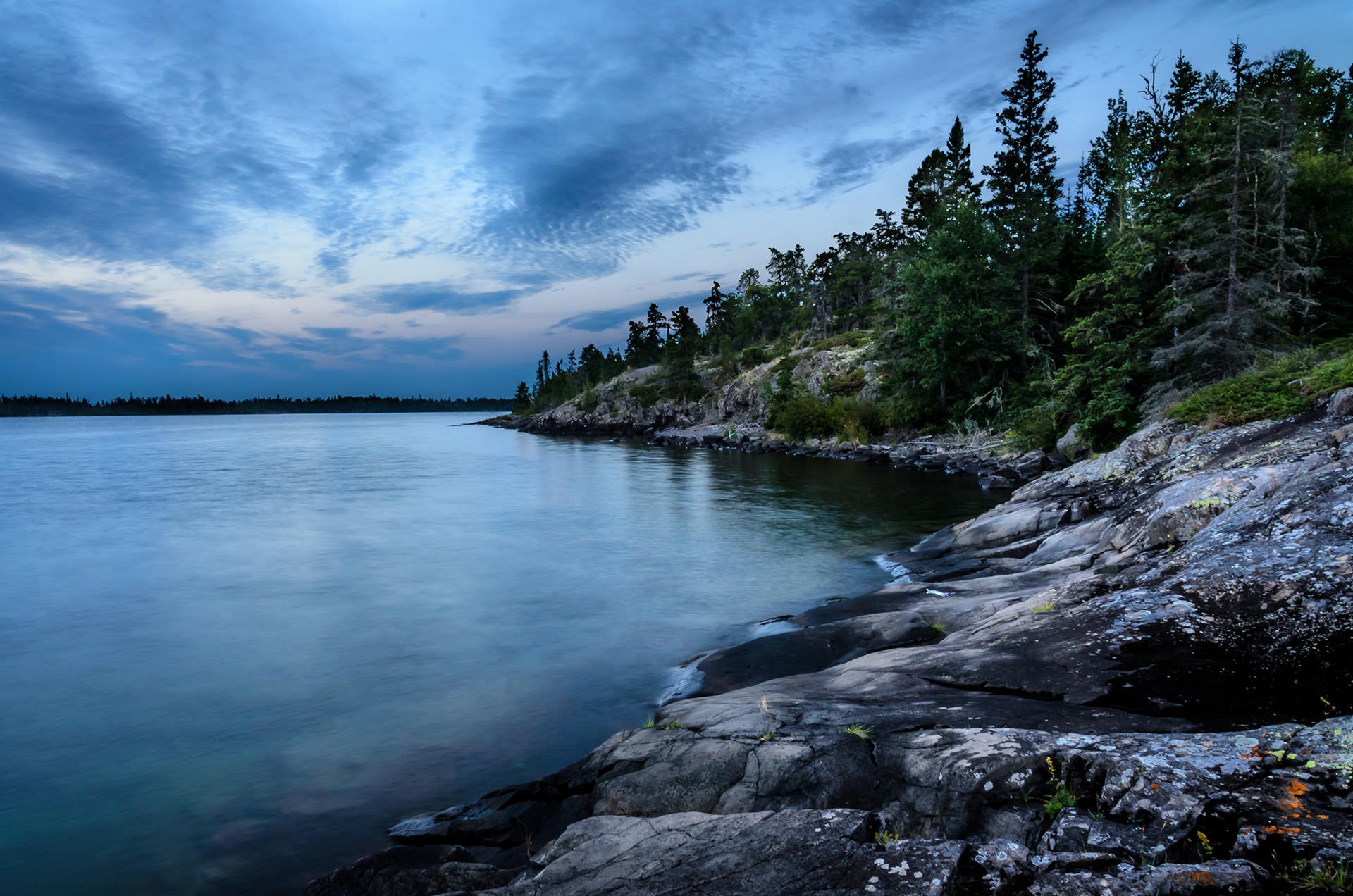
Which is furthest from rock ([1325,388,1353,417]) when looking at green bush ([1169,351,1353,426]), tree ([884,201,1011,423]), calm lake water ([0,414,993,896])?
tree ([884,201,1011,423])

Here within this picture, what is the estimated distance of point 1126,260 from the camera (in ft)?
99.7

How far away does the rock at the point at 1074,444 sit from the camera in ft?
107

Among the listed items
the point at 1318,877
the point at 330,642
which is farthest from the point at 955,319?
the point at 1318,877

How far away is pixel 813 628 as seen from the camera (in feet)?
40.1

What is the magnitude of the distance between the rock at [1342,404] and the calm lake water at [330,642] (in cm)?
971

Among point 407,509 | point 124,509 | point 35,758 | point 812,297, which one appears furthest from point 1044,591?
point 812,297

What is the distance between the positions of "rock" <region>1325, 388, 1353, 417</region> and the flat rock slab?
14.1 metres

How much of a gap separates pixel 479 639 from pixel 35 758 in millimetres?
7232

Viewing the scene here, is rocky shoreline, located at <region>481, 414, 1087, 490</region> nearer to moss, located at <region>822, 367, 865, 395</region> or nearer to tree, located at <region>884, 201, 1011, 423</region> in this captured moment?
tree, located at <region>884, 201, 1011, 423</region>

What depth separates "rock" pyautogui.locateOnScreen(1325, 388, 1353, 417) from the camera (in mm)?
12922

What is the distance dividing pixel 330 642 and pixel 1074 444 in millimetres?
32891

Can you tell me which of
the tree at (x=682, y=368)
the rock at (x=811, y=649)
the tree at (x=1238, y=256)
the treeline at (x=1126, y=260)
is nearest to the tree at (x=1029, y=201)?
the treeline at (x=1126, y=260)

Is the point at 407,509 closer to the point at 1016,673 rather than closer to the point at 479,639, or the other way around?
the point at 479,639

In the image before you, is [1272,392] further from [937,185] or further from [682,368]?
[682,368]
